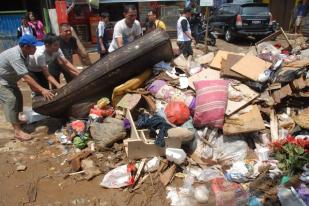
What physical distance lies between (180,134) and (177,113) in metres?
0.44

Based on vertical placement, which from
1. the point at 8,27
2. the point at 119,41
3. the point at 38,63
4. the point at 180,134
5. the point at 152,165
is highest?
the point at 119,41

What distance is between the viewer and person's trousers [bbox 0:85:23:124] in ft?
15.7

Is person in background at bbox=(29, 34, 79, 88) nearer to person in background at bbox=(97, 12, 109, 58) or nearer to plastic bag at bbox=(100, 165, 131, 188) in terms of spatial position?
plastic bag at bbox=(100, 165, 131, 188)

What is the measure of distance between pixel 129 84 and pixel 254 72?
2.00 metres

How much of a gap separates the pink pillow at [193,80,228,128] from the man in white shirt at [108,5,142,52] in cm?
171

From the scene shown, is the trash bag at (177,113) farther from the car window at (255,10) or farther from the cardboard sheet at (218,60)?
the car window at (255,10)

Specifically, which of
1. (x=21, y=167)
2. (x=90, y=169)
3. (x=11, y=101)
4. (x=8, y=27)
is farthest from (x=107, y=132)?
(x=8, y=27)

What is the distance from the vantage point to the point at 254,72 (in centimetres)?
501

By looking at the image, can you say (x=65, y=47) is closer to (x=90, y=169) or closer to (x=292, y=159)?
(x=90, y=169)

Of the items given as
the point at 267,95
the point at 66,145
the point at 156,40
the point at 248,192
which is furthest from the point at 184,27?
the point at 248,192

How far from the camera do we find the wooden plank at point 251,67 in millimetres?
4966

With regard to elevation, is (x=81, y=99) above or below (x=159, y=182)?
above

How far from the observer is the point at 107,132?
451cm

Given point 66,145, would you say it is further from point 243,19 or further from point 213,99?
point 243,19
